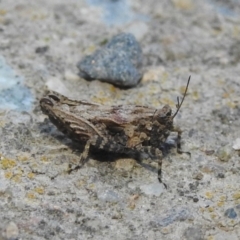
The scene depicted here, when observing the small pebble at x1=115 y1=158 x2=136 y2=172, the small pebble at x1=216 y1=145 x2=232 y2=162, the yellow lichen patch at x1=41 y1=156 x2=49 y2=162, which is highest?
the small pebble at x1=216 y1=145 x2=232 y2=162

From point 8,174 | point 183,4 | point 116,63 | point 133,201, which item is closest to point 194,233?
point 133,201

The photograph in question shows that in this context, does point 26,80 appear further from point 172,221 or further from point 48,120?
point 172,221

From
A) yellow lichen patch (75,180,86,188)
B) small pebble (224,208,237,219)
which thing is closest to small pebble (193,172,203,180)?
small pebble (224,208,237,219)

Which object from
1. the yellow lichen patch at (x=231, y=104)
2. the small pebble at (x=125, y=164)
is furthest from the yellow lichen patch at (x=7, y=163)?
the yellow lichen patch at (x=231, y=104)

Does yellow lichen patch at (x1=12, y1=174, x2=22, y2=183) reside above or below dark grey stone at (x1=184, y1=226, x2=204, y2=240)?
below

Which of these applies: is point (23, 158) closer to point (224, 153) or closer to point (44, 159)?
point (44, 159)

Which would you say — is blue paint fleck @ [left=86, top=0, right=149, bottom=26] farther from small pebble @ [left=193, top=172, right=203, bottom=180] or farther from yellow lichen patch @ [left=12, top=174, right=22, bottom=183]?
yellow lichen patch @ [left=12, top=174, right=22, bottom=183]

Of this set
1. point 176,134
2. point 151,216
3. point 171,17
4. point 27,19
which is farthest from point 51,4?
point 151,216
